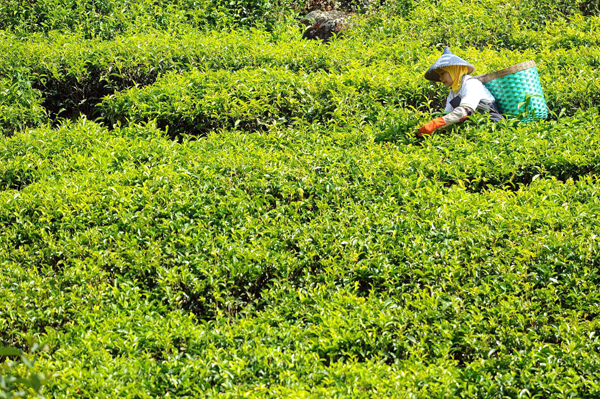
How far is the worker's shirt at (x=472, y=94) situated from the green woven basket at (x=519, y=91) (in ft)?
0.34

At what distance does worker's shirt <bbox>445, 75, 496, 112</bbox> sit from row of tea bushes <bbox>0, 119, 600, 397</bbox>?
269 millimetres

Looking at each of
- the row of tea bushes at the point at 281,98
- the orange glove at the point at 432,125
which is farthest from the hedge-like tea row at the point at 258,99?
the orange glove at the point at 432,125

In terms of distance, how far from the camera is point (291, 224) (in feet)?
14.8

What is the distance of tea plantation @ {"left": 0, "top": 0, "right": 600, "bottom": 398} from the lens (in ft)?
10.9

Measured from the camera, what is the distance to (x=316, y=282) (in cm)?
412

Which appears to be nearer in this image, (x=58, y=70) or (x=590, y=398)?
(x=590, y=398)

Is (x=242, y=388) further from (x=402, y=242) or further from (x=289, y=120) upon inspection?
(x=289, y=120)

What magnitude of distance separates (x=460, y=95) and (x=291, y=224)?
2.45 metres

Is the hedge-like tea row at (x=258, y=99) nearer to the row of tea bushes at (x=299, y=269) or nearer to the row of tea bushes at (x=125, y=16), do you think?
the row of tea bushes at (x=299, y=269)

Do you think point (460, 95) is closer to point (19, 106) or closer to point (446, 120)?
point (446, 120)

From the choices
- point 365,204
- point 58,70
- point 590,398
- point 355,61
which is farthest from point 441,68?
point 58,70

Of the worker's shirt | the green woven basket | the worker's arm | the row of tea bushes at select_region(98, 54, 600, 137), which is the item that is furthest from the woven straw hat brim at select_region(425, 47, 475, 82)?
the worker's arm

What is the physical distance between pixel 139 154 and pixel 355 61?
3072 mm

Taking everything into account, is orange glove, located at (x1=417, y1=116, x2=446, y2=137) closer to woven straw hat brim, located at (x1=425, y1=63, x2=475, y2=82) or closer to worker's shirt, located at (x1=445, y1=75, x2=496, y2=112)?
worker's shirt, located at (x1=445, y1=75, x2=496, y2=112)
